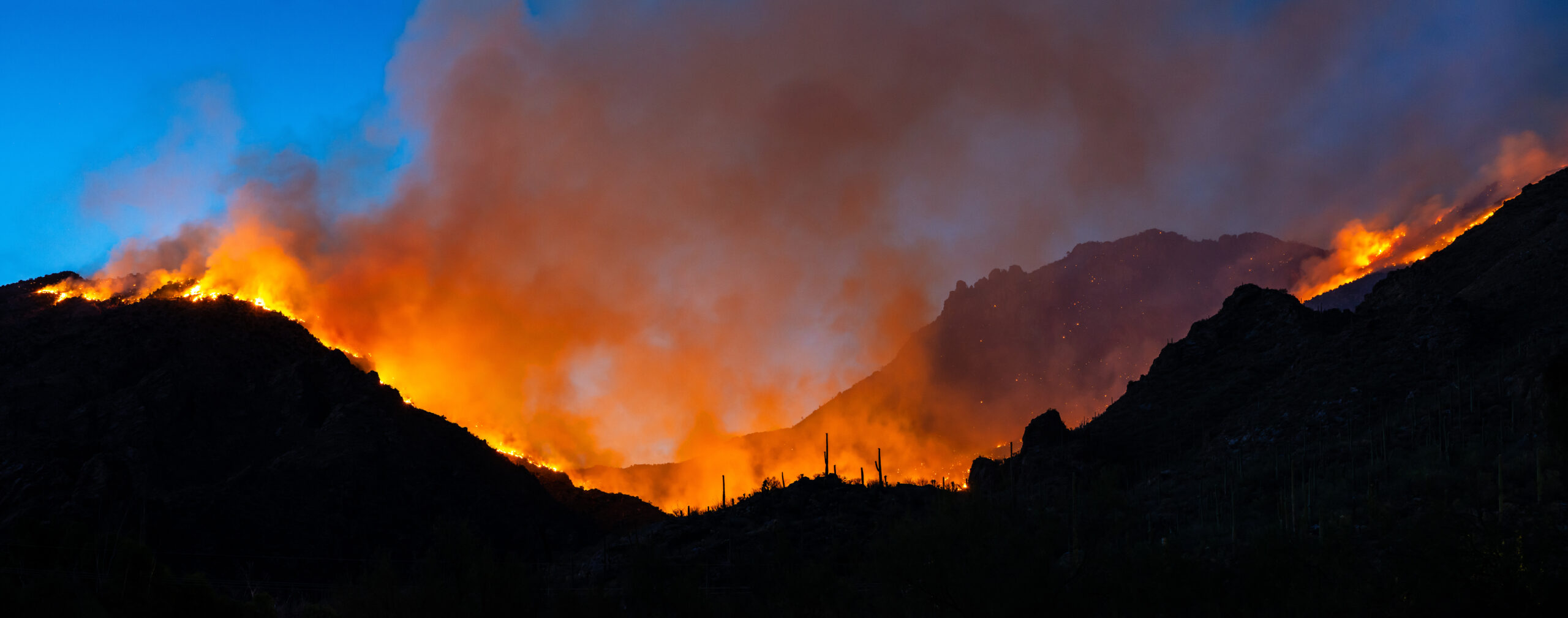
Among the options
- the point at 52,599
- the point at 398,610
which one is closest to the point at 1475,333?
the point at 398,610

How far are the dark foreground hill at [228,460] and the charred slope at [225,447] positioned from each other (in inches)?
7.3

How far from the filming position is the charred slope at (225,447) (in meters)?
83.1

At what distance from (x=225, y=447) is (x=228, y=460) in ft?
6.76

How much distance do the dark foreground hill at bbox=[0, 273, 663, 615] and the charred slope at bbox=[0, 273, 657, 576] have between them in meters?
0.19

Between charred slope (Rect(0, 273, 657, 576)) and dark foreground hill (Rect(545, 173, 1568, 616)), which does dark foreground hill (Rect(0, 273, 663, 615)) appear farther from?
dark foreground hill (Rect(545, 173, 1568, 616))

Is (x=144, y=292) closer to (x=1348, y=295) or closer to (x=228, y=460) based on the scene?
(x=228, y=460)

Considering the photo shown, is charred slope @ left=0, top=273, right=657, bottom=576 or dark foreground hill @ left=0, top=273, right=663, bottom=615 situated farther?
charred slope @ left=0, top=273, right=657, bottom=576

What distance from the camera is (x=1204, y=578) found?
5444 centimetres

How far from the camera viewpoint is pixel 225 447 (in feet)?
331

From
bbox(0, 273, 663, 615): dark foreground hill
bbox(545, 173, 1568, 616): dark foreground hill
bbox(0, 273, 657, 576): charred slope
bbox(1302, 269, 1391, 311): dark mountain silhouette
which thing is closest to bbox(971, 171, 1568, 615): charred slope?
bbox(545, 173, 1568, 616): dark foreground hill

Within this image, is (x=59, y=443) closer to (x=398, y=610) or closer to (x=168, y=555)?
(x=168, y=555)

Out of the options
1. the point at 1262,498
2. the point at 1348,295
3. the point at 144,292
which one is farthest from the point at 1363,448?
the point at 144,292

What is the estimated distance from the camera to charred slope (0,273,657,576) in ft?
273

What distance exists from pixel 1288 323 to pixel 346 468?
95.6 m
